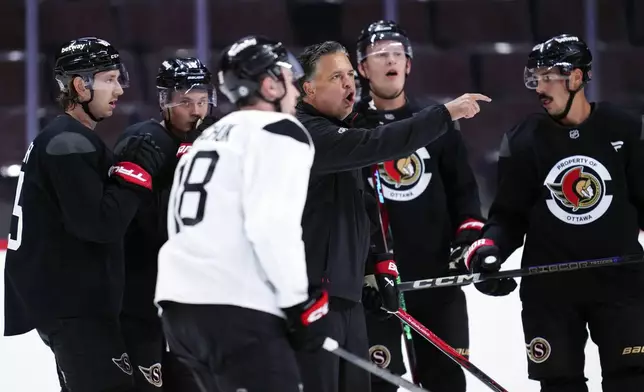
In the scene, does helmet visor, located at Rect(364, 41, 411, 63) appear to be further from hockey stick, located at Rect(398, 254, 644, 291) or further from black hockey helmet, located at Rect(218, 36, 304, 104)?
black hockey helmet, located at Rect(218, 36, 304, 104)

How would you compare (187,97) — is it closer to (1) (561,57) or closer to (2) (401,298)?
(2) (401,298)

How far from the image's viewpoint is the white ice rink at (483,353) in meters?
3.49

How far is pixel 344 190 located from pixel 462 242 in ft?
2.18

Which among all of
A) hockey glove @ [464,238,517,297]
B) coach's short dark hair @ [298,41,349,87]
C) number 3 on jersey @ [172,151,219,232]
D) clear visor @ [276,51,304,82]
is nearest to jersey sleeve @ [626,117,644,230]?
hockey glove @ [464,238,517,297]

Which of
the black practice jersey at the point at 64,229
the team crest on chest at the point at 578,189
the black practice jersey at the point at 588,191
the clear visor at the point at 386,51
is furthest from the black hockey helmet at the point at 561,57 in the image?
the black practice jersey at the point at 64,229

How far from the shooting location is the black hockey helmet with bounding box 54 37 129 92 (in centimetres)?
282

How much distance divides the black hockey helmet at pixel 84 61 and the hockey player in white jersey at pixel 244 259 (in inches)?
33.7

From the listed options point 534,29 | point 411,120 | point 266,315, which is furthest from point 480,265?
point 534,29

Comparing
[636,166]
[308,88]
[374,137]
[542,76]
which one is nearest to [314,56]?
[308,88]

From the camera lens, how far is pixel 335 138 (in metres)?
2.53

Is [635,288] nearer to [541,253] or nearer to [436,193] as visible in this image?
[541,253]

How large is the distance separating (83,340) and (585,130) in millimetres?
1395

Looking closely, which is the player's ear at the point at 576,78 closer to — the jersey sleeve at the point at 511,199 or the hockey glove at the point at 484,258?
the jersey sleeve at the point at 511,199

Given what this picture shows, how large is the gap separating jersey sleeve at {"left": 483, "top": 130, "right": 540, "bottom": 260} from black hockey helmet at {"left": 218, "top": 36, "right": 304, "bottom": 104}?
1.06 metres
